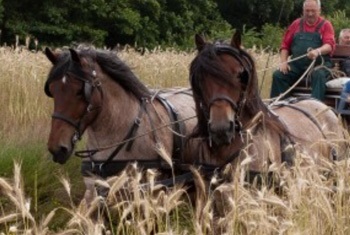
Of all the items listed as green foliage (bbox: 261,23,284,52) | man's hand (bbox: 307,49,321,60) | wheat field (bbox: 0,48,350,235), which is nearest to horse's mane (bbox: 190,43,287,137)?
wheat field (bbox: 0,48,350,235)

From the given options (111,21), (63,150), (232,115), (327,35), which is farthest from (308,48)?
(111,21)

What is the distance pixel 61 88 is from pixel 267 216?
7.81 feet

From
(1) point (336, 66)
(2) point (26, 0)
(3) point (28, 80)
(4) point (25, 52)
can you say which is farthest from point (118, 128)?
(2) point (26, 0)

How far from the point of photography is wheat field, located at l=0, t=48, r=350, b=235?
3.85 metres

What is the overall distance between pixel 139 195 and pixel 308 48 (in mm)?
4670

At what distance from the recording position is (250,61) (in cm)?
581

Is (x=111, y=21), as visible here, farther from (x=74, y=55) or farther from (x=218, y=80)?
(x=218, y=80)

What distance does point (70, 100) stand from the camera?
5.82 meters

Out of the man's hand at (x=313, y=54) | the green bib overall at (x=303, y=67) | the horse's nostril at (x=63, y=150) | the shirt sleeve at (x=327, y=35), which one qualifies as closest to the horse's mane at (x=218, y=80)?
the horse's nostril at (x=63, y=150)

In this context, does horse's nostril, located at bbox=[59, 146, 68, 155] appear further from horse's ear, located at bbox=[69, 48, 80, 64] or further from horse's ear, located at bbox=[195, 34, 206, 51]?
horse's ear, located at bbox=[195, 34, 206, 51]

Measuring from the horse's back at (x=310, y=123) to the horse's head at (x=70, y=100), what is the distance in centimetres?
143

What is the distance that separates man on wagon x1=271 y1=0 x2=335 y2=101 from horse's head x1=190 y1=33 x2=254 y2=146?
245 centimetres

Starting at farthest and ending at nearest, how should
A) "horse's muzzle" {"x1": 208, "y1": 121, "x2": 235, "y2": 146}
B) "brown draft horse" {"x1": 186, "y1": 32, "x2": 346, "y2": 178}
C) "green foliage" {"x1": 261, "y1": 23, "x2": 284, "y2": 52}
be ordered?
"green foliage" {"x1": 261, "y1": 23, "x2": 284, "y2": 52} < "brown draft horse" {"x1": 186, "y1": 32, "x2": 346, "y2": 178} < "horse's muzzle" {"x1": 208, "y1": 121, "x2": 235, "y2": 146}

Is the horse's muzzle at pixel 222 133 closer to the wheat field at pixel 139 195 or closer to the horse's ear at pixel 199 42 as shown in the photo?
the wheat field at pixel 139 195
